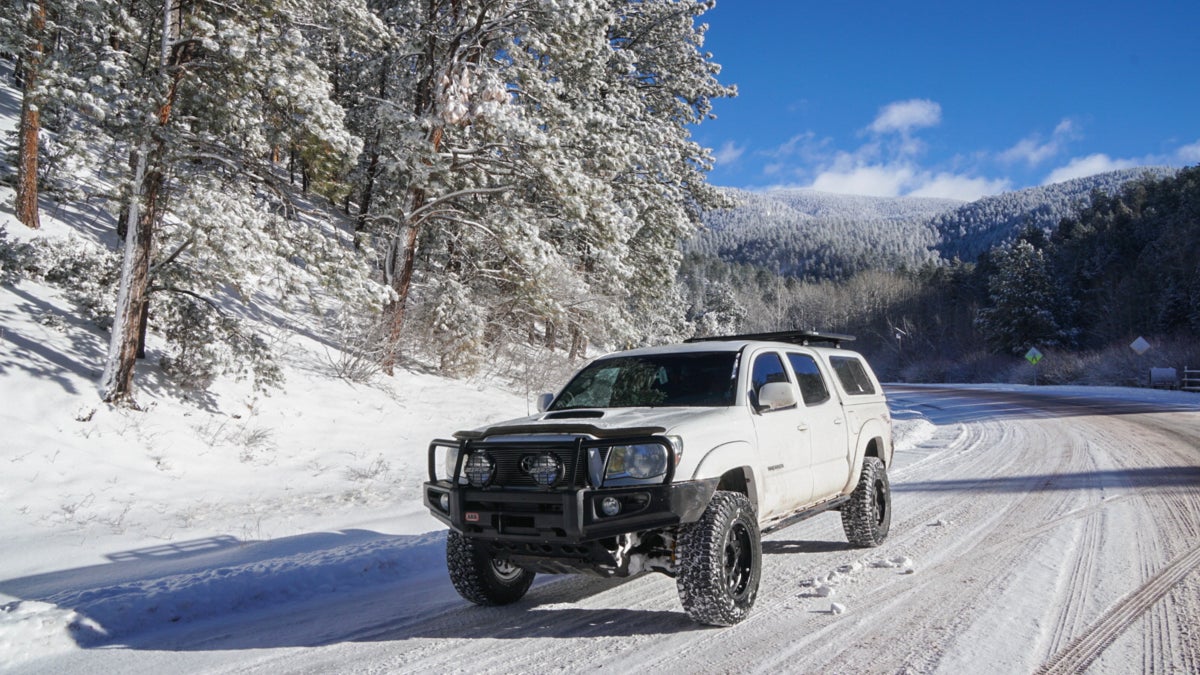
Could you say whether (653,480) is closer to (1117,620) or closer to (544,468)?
(544,468)

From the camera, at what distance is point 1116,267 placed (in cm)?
7050

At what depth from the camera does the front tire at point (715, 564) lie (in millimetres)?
4293

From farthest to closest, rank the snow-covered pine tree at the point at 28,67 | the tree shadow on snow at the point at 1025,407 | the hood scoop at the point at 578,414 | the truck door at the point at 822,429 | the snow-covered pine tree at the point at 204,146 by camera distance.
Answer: the tree shadow on snow at the point at 1025,407 < the snow-covered pine tree at the point at 28,67 < the snow-covered pine tree at the point at 204,146 < the truck door at the point at 822,429 < the hood scoop at the point at 578,414

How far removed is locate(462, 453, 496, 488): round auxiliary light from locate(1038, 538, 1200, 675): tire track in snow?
3139 millimetres

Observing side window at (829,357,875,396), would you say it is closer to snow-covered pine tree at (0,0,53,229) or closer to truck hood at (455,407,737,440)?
truck hood at (455,407,737,440)

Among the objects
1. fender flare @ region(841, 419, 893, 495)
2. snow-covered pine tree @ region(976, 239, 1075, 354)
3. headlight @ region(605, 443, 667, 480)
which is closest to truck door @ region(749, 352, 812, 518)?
fender flare @ region(841, 419, 893, 495)

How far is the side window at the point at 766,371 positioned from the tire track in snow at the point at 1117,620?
2292 millimetres

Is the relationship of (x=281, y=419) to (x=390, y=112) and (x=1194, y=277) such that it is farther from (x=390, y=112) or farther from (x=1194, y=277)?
(x=1194, y=277)

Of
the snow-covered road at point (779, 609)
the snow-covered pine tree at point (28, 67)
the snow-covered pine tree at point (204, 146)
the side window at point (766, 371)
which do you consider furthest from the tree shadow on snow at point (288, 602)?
the snow-covered pine tree at point (28, 67)

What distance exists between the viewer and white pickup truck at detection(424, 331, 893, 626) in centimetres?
427

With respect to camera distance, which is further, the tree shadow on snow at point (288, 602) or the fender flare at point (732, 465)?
the tree shadow on snow at point (288, 602)

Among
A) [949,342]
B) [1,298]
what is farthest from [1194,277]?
[1,298]

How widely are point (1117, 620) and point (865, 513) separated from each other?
6.91ft

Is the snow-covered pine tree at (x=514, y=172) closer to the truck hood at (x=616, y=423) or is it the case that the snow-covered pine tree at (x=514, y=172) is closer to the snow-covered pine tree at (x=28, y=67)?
the snow-covered pine tree at (x=28, y=67)
